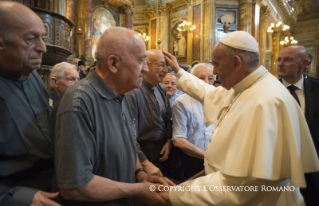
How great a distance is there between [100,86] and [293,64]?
2.73 meters

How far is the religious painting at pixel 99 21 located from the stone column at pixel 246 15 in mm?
8246

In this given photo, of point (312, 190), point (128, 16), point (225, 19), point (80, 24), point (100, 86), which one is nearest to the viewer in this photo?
point (100, 86)

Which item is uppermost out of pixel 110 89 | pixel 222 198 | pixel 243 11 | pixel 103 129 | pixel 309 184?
pixel 243 11

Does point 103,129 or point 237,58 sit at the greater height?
point 237,58

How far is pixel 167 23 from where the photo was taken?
55.8 feet

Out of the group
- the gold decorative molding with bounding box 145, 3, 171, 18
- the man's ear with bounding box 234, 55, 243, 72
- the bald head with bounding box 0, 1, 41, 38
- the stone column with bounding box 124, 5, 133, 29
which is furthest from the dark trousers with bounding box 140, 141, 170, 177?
the gold decorative molding with bounding box 145, 3, 171, 18

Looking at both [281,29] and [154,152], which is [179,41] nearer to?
[281,29]

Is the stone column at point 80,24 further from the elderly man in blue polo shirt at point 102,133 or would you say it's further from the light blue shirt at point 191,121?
the elderly man in blue polo shirt at point 102,133

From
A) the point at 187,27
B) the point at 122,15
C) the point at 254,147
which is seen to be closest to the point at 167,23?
the point at 187,27

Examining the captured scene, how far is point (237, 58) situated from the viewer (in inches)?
67.6

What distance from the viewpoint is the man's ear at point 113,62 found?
1.43 m

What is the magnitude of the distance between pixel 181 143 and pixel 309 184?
1464 millimetres

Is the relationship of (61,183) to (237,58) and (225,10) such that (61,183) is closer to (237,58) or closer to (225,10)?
(237,58)

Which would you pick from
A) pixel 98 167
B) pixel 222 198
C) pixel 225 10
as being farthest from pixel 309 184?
pixel 225 10
